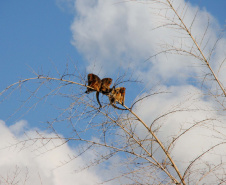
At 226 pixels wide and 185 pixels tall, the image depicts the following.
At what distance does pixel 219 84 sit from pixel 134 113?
1452mm

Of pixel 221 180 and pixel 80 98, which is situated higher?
pixel 80 98

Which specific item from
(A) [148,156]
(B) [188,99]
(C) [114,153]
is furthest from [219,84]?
(C) [114,153]

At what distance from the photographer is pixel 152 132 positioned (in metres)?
4.53

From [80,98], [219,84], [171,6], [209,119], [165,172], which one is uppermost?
[171,6]

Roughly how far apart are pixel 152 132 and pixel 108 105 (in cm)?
89

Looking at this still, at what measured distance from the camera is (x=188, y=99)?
446 centimetres

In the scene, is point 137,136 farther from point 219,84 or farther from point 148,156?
point 219,84

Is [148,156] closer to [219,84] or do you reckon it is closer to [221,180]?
[221,180]

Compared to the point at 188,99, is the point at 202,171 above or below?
below

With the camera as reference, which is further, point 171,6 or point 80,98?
point 171,6

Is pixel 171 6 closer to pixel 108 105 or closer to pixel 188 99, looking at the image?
pixel 188 99

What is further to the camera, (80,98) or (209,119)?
(209,119)

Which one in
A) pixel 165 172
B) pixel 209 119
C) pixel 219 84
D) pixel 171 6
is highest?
pixel 171 6

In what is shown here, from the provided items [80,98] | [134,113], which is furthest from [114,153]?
[80,98]
